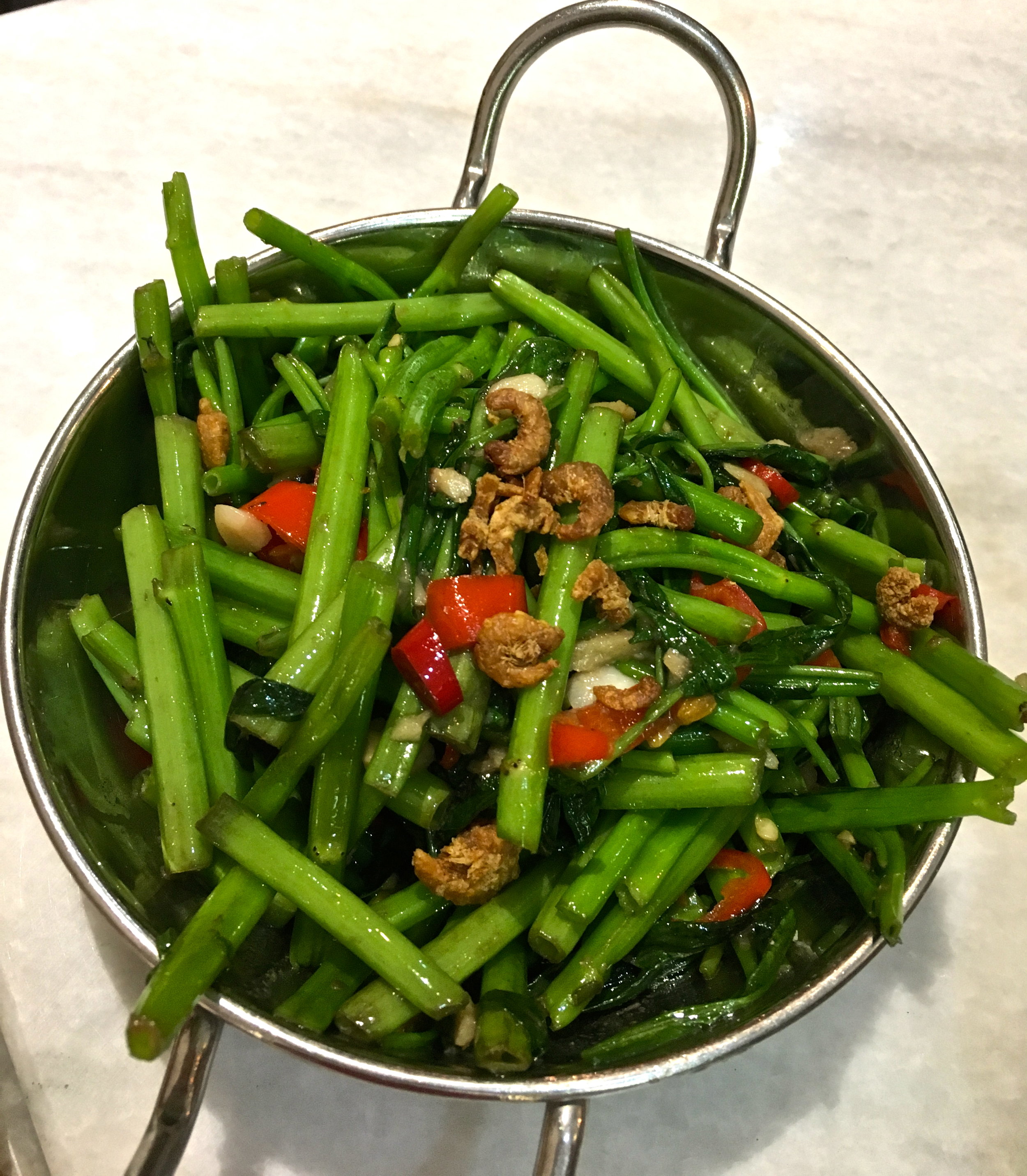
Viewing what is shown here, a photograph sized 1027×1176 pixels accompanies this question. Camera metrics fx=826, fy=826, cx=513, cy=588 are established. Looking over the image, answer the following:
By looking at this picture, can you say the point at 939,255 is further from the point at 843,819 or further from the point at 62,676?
the point at 62,676

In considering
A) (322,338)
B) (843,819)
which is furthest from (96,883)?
(843,819)

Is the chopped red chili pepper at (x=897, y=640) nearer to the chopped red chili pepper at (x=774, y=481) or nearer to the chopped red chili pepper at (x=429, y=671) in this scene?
the chopped red chili pepper at (x=774, y=481)

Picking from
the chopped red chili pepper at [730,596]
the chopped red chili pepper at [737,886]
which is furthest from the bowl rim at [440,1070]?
the chopped red chili pepper at [730,596]

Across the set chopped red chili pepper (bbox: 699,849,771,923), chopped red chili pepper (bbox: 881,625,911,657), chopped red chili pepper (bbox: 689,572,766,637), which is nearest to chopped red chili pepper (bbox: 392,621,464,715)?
chopped red chili pepper (bbox: 689,572,766,637)

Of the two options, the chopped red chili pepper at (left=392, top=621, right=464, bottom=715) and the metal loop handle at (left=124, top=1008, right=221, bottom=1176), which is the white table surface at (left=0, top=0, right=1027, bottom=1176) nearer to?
the metal loop handle at (left=124, top=1008, right=221, bottom=1176)

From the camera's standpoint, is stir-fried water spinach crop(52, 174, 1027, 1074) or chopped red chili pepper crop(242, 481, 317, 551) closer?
stir-fried water spinach crop(52, 174, 1027, 1074)

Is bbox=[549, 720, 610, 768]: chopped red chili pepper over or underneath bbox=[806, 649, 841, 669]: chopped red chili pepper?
underneath
